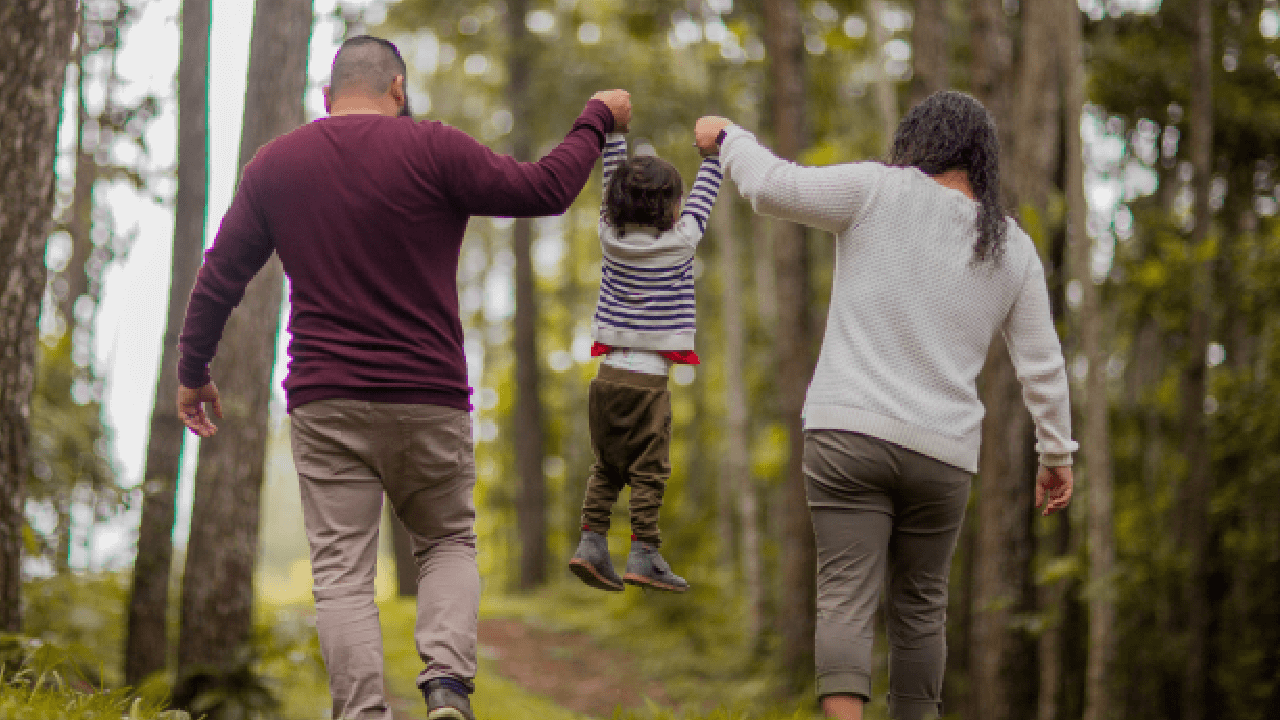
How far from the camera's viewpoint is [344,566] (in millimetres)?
3303

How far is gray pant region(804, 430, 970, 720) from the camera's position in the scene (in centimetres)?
335

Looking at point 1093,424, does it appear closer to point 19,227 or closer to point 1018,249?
point 1018,249

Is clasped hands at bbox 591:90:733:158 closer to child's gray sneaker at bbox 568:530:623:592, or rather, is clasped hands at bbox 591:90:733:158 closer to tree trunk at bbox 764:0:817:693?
child's gray sneaker at bbox 568:530:623:592

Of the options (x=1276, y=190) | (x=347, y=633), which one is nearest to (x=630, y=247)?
(x=347, y=633)

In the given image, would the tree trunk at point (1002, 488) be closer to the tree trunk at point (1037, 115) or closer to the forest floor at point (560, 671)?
the tree trunk at point (1037, 115)

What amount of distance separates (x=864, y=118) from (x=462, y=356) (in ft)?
48.6

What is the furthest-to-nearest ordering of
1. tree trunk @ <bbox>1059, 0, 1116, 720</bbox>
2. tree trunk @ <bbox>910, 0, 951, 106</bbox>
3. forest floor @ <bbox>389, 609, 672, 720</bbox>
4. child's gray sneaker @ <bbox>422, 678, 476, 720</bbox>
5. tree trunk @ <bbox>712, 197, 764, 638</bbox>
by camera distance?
1. tree trunk @ <bbox>712, 197, 764, 638</bbox>
2. forest floor @ <bbox>389, 609, 672, 720</bbox>
3. tree trunk @ <bbox>910, 0, 951, 106</bbox>
4. tree trunk @ <bbox>1059, 0, 1116, 720</bbox>
5. child's gray sneaker @ <bbox>422, 678, 476, 720</bbox>

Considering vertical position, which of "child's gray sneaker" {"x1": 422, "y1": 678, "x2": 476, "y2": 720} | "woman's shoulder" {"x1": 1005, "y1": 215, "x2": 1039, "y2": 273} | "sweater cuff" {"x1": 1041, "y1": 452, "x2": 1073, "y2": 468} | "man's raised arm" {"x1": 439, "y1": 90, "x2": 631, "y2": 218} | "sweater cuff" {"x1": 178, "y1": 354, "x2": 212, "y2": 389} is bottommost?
"child's gray sneaker" {"x1": 422, "y1": 678, "x2": 476, "y2": 720}

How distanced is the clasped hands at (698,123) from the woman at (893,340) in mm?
151

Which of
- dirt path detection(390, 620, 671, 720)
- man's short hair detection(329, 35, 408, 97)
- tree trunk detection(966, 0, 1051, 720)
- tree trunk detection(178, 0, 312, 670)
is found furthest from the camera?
dirt path detection(390, 620, 671, 720)

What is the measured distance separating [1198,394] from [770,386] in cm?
836

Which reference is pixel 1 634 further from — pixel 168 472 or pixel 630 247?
pixel 630 247

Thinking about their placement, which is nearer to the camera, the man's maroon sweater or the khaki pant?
the man's maroon sweater

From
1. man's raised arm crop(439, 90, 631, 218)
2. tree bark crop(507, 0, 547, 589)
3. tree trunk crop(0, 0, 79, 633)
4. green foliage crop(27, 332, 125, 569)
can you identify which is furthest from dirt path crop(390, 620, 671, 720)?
man's raised arm crop(439, 90, 631, 218)
